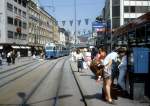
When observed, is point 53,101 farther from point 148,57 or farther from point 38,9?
point 38,9

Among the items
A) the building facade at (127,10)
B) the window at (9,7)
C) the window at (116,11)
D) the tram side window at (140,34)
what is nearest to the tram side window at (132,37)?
the tram side window at (140,34)

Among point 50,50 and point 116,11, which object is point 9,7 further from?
point 116,11

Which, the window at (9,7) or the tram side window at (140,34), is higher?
the window at (9,7)

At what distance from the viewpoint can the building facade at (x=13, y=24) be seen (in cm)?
8588

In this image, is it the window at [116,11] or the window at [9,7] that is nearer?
the window at [9,7]

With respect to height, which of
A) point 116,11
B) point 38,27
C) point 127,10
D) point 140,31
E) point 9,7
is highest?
point 9,7

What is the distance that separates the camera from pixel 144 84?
1417 centimetres

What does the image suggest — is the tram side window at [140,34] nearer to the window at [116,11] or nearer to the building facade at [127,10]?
the building facade at [127,10]

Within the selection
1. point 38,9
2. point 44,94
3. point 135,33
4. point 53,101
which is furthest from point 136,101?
point 38,9

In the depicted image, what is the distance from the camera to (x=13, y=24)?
94.8m

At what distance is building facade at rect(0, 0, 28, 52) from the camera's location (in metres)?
85.9

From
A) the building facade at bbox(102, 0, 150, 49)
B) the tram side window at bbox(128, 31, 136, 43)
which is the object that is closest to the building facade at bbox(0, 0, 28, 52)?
the building facade at bbox(102, 0, 150, 49)

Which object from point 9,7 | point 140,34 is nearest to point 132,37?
point 140,34

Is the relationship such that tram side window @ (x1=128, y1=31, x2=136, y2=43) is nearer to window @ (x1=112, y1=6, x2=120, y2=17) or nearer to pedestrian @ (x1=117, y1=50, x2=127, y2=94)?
pedestrian @ (x1=117, y1=50, x2=127, y2=94)
